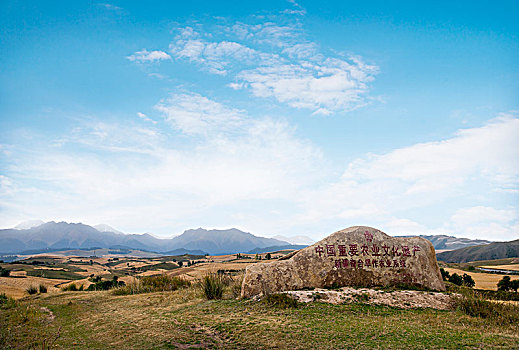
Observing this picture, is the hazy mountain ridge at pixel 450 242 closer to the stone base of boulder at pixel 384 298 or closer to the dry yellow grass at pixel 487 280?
the dry yellow grass at pixel 487 280

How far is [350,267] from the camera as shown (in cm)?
1319

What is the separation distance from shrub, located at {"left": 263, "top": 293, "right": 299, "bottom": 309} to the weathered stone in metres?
0.79

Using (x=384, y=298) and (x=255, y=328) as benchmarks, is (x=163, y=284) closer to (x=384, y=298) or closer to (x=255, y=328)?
(x=255, y=328)

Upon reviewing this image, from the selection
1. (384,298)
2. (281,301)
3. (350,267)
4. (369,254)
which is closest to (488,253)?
(369,254)

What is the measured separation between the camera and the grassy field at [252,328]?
7.58 meters

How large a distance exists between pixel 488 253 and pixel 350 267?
11233 cm

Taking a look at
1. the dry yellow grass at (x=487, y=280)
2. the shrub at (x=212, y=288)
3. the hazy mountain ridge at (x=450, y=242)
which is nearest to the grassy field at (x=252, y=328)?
the shrub at (x=212, y=288)

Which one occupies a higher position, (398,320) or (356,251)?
(356,251)

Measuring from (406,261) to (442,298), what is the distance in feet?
6.87

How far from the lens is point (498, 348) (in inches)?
269

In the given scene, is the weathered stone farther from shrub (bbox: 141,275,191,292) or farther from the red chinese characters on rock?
shrub (bbox: 141,275,191,292)

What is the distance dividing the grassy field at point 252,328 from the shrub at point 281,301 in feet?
0.76

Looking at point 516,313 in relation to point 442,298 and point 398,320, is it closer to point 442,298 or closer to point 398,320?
point 442,298

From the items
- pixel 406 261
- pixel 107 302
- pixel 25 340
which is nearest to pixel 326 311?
pixel 406 261
